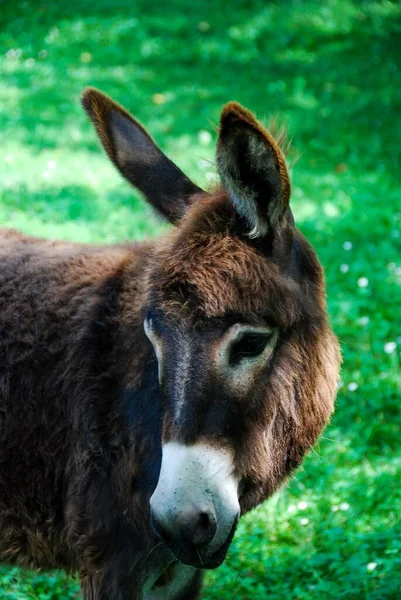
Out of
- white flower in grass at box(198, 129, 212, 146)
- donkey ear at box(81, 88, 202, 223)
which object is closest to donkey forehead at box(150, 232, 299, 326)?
donkey ear at box(81, 88, 202, 223)

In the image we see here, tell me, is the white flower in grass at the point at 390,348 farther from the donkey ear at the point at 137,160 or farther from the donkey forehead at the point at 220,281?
the donkey forehead at the point at 220,281

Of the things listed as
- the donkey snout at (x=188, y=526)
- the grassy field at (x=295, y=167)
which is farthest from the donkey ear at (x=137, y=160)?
the donkey snout at (x=188, y=526)

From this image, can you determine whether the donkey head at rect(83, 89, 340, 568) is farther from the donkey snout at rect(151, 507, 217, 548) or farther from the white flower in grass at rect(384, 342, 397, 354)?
the white flower in grass at rect(384, 342, 397, 354)

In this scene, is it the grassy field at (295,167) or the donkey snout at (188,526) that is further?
the grassy field at (295,167)

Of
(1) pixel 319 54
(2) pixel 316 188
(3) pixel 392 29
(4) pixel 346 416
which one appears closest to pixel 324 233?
(2) pixel 316 188

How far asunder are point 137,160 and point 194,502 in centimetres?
157

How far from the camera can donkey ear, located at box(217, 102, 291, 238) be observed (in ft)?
10.2

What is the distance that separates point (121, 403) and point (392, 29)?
1211cm

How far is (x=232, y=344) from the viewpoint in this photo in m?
3.14

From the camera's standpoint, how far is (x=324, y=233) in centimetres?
855

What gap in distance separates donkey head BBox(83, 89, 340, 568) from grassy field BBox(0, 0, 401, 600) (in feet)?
2.19

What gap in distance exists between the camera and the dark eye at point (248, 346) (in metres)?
3.16

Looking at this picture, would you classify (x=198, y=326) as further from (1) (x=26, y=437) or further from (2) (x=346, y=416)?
(2) (x=346, y=416)

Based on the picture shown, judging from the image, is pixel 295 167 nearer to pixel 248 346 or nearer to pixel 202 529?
pixel 248 346
